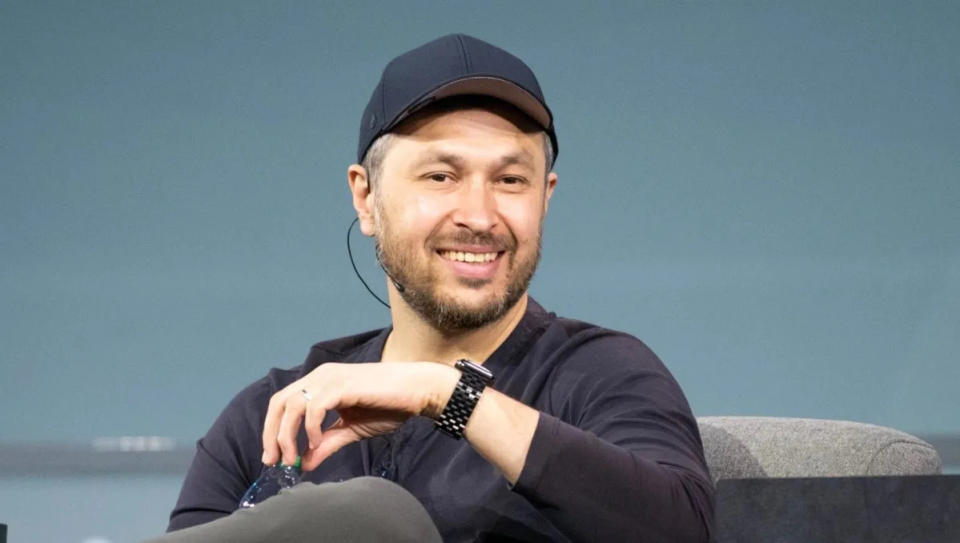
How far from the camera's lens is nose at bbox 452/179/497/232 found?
153cm

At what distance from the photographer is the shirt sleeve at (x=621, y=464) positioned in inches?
46.8

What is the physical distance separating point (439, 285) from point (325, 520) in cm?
71

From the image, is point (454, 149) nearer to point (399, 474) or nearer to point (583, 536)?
point (399, 474)

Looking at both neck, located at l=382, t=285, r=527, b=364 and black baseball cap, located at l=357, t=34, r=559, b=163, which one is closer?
black baseball cap, located at l=357, t=34, r=559, b=163

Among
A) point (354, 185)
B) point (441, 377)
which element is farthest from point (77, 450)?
point (441, 377)

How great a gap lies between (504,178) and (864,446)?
57cm

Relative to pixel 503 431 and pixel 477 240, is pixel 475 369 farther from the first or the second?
pixel 477 240

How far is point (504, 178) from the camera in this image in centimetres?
156

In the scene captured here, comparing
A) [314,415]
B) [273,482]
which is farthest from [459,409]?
[273,482]

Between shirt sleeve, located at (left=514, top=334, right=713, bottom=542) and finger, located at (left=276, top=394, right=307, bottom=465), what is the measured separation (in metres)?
0.23

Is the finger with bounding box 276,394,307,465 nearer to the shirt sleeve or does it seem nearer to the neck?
the shirt sleeve

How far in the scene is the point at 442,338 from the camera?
1650 mm

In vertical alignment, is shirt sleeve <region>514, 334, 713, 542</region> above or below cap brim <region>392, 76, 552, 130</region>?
below

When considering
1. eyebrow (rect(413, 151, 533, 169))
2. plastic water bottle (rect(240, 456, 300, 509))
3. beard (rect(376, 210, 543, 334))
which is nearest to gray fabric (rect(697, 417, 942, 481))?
beard (rect(376, 210, 543, 334))
